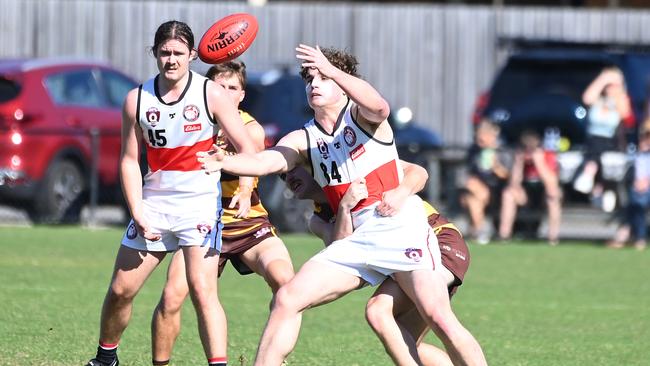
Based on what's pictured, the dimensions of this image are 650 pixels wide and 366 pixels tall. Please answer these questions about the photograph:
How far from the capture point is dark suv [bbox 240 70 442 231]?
56.3 feet

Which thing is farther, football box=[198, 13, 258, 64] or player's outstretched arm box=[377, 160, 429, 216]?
football box=[198, 13, 258, 64]

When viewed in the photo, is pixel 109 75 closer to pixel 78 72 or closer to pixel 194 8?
pixel 78 72

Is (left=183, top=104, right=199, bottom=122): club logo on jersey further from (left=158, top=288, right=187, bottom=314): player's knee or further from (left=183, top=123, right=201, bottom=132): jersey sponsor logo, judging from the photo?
(left=158, top=288, right=187, bottom=314): player's knee

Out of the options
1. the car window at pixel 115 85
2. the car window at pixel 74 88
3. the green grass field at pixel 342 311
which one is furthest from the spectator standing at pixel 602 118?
the car window at pixel 74 88

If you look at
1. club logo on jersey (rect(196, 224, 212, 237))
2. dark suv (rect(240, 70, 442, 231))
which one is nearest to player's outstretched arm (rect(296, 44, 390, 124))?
club logo on jersey (rect(196, 224, 212, 237))

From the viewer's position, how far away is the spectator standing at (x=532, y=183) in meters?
17.9

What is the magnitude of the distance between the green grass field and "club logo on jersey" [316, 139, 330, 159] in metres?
1.81

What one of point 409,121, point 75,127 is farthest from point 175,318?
point 409,121

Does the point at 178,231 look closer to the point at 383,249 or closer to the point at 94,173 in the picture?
the point at 383,249

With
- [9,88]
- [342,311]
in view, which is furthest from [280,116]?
[342,311]

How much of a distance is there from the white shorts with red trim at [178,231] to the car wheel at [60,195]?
9945 millimetres

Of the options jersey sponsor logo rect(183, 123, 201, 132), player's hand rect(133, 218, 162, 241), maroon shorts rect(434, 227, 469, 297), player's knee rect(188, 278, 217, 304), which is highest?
jersey sponsor logo rect(183, 123, 201, 132)

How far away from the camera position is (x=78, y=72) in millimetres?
17641

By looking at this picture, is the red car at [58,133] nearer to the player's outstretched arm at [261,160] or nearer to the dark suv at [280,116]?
the dark suv at [280,116]
